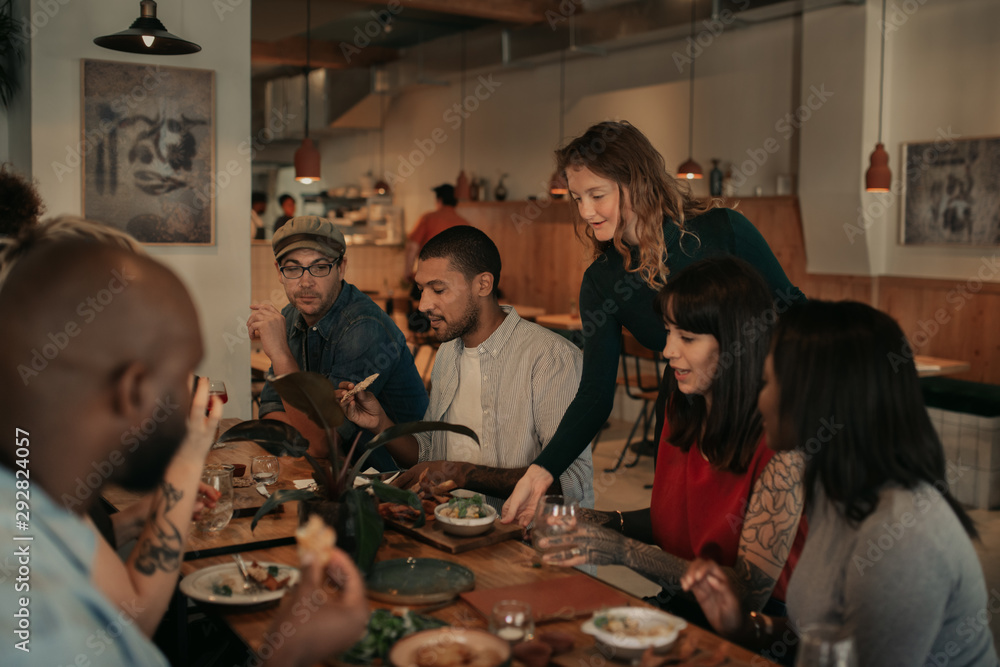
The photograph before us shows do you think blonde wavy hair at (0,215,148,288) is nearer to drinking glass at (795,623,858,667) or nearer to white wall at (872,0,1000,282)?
drinking glass at (795,623,858,667)

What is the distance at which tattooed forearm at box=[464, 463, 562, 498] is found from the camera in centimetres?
247

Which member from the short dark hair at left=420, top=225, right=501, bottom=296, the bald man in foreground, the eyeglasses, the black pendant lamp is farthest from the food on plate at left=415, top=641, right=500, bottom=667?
the black pendant lamp

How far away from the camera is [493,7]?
7855mm

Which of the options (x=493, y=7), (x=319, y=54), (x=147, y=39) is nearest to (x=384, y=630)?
(x=147, y=39)

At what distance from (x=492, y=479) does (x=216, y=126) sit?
2734 millimetres

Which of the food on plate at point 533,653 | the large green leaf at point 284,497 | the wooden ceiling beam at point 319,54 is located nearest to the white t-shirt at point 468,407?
the large green leaf at point 284,497

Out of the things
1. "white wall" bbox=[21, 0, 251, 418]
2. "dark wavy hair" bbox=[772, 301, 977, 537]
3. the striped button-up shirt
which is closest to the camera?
"dark wavy hair" bbox=[772, 301, 977, 537]

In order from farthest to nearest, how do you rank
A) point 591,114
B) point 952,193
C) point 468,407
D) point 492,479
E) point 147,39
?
point 591,114, point 952,193, point 147,39, point 468,407, point 492,479

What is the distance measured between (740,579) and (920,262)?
551 cm

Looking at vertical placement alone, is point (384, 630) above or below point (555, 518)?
below

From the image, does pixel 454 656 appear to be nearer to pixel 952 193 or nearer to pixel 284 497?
pixel 284 497

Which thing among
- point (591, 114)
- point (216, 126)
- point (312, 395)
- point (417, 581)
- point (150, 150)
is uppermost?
point (591, 114)

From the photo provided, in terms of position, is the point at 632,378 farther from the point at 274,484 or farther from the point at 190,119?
the point at 274,484

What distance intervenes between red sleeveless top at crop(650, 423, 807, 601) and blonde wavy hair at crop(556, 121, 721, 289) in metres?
0.48
